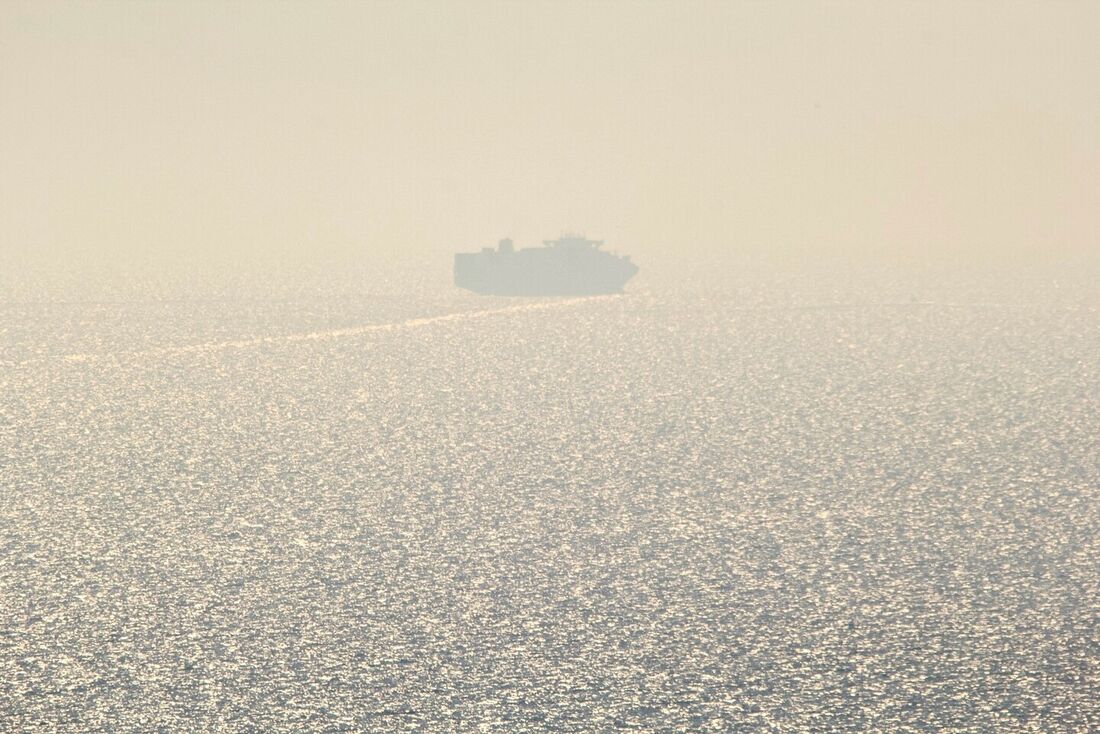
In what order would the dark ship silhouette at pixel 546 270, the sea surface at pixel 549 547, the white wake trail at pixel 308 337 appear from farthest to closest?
1. the dark ship silhouette at pixel 546 270
2. the white wake trail at pixel 308 337
3. the sea surface at pixel 549 547

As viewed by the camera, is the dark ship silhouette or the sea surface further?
the dark ship silhouette

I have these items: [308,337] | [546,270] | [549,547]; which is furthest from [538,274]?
[549,547]

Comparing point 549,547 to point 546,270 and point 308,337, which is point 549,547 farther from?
point 546,270

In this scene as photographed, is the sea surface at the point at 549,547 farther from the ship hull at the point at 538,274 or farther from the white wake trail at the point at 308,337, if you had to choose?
the ship hull at the point at 538,274

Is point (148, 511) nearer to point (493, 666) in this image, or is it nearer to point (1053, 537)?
point (493, 666)

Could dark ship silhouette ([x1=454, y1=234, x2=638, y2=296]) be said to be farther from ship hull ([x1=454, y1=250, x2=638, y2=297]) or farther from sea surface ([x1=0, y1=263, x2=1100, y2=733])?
sea surface ([x1=0, y1=263, x2=1100, y2=733])

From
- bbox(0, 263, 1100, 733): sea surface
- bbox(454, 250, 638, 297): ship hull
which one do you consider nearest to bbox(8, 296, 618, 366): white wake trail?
bbox(454, 250, 638, 297): ship hull

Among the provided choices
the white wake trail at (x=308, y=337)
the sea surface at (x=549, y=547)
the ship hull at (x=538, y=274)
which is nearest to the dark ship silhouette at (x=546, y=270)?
the ship hull at (x=538, y=274)
